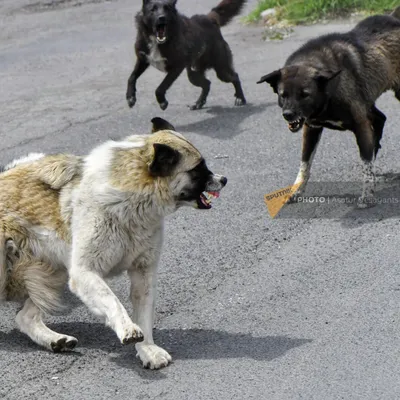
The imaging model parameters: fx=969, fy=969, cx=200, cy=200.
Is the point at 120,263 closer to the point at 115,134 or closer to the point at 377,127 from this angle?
the point at 377,127

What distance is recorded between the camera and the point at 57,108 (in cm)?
1136

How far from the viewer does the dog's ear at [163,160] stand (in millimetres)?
5523

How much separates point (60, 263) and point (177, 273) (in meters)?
1.10

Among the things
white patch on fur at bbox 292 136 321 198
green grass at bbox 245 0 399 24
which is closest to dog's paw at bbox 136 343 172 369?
white patch on fur at bbox 292 136 321 198

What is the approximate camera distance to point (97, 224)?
5656 mm

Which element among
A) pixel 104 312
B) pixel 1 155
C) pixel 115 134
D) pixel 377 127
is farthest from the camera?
pixel 115 134

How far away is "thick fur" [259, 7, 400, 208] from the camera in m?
7.84

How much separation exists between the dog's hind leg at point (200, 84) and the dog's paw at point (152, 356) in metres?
6.28

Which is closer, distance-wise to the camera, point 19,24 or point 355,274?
point 355,274

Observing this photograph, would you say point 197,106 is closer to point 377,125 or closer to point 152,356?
point 377,125

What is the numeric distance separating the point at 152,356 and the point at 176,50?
6.49 metres

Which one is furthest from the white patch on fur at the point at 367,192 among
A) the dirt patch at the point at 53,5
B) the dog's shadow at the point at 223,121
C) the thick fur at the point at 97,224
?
the dirt patch at the point at 53,5

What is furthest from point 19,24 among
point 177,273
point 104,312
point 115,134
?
point 104,312

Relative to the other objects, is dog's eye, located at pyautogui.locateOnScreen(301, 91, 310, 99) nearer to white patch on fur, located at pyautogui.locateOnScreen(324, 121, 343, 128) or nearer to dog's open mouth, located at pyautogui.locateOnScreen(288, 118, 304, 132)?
dog's open mouth, located at pyautogui.locateOnScreen(288, 118, 304, 132)
